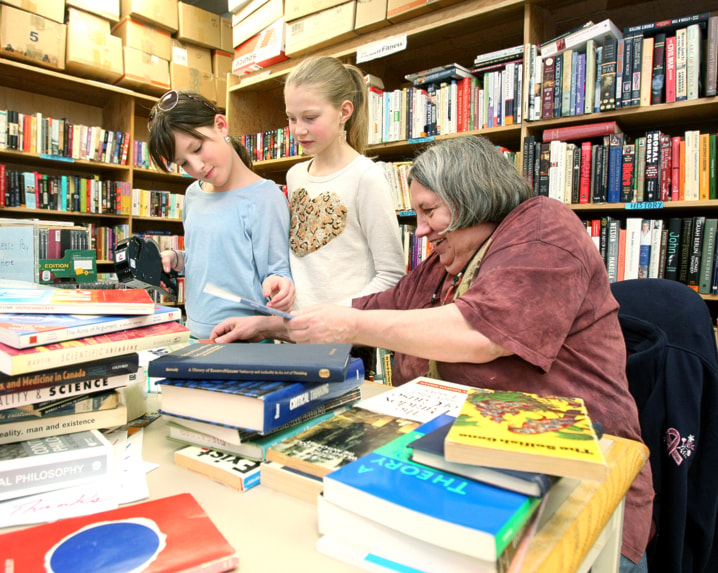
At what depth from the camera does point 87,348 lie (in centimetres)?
64

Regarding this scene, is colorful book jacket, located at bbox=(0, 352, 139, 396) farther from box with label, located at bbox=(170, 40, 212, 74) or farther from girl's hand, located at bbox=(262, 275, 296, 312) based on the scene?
box with label, located at bbox=(170, 40, 212, 74)

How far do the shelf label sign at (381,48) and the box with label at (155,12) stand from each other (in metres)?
1.86

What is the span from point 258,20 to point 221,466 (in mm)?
3204

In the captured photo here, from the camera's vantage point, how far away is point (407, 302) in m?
1.21

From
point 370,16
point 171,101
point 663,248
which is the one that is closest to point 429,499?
point 171,101

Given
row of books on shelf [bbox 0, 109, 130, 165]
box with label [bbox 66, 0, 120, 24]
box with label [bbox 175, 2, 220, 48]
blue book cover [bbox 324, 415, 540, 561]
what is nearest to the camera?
blue book cover [bbox 324, 415, 540, 561]

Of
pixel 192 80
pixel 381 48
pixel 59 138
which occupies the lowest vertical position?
pixel 59 138

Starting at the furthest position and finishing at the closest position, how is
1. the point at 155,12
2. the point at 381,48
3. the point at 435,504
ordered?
the point at 155,12 < the point at 381,48 < the point at 435,504

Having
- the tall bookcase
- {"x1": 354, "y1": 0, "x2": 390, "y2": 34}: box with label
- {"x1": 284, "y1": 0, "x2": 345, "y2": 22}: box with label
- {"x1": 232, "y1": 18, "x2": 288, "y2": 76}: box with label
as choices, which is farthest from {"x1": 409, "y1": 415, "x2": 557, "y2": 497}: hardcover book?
{"x1": 232, "y1": 18, "x2": 288, "y2": 76}: box with label

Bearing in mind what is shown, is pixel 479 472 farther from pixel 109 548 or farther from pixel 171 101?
pixel 171 101

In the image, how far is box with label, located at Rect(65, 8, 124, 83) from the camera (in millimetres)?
3154

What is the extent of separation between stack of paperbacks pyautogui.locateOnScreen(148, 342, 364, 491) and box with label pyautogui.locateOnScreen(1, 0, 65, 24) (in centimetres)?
336

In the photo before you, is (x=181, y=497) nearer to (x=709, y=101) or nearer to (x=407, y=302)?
(x=407, y=302)

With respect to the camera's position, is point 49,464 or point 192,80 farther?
point 192,80
